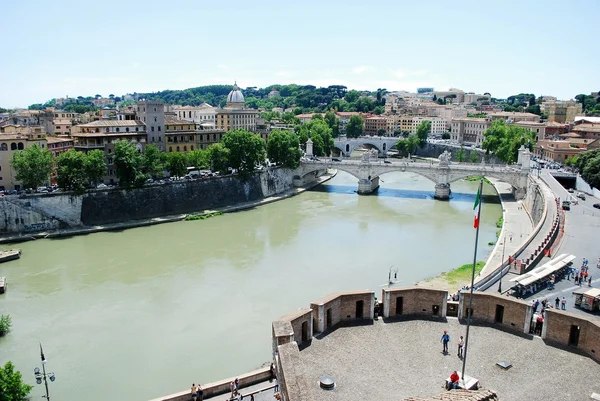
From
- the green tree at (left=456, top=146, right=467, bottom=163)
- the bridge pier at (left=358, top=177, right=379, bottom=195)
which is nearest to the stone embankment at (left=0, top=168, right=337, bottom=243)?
the bridge pier at (left=358, top=177, right=379, bottom=195)

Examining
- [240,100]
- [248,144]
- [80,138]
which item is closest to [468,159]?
→ [240,100]

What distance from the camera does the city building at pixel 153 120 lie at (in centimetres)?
3628

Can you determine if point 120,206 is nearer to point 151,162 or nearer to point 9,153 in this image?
point 151,162

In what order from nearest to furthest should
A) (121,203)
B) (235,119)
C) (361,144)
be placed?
1. (121,203)
2. (235,119)
3. (361,144)

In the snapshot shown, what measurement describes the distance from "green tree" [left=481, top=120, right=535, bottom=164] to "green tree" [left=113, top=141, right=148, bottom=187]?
3120 centimetres

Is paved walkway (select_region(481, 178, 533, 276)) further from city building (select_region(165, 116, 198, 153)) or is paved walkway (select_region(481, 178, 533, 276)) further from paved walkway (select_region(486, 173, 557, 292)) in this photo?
city building (select_region(165, 116, 198, 153))

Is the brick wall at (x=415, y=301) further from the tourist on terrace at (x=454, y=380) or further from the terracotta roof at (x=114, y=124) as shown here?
the terracotta roof at (x=114, y=124)

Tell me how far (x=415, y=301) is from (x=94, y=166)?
904 inches

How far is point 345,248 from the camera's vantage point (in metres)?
24.6

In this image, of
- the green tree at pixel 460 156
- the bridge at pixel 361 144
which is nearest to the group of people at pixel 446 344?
the green tree at pixel 460 156

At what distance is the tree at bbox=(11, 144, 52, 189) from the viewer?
88.6ft

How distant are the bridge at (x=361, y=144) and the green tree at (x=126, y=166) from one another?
32.9m

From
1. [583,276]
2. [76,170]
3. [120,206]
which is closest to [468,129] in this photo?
[120,206]

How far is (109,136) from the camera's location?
33.4 m
